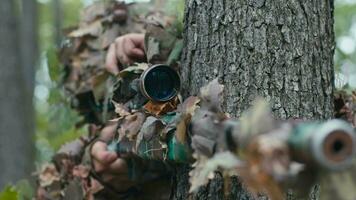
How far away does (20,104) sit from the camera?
580cm

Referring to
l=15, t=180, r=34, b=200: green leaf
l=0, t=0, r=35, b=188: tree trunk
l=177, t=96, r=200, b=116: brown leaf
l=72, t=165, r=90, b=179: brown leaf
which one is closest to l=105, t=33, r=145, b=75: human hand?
l=72, t=165, r=90, b=179: brown leaf

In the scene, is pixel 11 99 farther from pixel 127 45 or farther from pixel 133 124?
pixel 133 124

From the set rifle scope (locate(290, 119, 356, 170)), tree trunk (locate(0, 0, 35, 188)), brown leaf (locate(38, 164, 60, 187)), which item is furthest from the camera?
tree trunk (locate(0, 0, 35, 188))

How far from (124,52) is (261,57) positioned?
1.03m

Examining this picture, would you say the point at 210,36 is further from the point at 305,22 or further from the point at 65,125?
the point at 65,125

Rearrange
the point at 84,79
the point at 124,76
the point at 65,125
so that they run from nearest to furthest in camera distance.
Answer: the point at 124,76
the point at 84,79
the point at 65,125

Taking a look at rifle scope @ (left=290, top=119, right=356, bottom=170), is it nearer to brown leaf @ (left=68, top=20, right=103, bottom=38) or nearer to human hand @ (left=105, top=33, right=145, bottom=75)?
human hand @ (left=105, top=33, right=145, bottom=75)

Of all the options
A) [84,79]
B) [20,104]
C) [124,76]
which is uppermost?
[124,76]

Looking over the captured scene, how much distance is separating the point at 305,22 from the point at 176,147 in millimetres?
730

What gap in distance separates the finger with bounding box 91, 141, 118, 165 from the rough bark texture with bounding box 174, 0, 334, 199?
58 cm

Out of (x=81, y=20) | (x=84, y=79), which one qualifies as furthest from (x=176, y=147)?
(x=81, y=20)

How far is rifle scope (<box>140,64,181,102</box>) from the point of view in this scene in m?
2.45

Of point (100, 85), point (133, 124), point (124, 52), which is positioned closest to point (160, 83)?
point (133, 124)

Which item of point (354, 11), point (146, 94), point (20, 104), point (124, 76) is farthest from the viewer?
point (354, 11)
